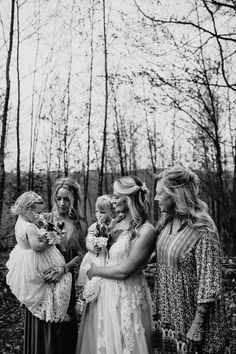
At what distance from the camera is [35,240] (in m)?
3.52

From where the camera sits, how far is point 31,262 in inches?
141

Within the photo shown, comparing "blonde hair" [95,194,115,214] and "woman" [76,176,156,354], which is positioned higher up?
"blonde hair" [95,194,115,214]

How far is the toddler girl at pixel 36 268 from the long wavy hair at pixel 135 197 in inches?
31.6

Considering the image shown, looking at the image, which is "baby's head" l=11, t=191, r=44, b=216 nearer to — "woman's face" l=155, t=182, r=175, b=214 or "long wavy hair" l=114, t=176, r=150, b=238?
"long wavy hair" l=114, t=176, r=150, b=238

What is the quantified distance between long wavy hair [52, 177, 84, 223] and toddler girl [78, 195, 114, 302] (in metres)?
0.38

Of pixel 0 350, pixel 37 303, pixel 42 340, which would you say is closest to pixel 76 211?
pixel 37 303

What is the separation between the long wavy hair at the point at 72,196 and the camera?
13.0 feet

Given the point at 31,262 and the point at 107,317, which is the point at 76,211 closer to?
the point at 31,262

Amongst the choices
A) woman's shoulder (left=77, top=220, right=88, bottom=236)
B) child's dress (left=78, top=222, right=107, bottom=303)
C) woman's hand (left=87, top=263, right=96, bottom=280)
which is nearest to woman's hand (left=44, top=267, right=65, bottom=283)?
child's dress (left=78, top=222, right=107, bottom=303)

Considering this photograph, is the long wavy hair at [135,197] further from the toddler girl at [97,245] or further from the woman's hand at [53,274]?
the woman's hand at [53,274]

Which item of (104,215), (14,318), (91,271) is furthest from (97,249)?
(14,318)

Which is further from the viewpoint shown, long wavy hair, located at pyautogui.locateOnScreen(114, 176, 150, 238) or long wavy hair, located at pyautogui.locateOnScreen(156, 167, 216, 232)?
long wavy hair, located at pyautogui.locateOnScreen(114, 176, 150, 238)

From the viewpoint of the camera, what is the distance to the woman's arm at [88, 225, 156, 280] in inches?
120

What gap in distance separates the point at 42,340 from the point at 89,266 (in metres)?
0.82
